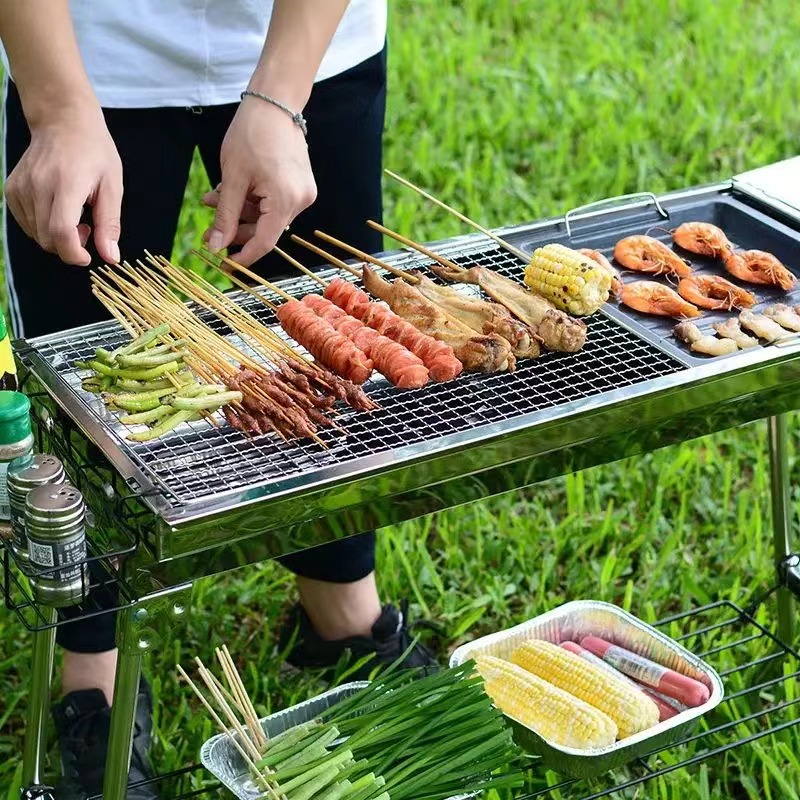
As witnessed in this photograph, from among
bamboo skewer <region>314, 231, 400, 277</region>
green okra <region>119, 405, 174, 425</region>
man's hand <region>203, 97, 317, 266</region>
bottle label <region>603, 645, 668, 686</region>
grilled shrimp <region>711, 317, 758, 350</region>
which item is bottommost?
bottle label <region>603, 645, 668, 686</region>

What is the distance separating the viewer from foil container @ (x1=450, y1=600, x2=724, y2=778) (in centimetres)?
270

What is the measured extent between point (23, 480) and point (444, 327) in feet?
2.93

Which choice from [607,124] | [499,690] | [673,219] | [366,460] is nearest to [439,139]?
[607,124]

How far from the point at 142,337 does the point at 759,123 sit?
5002mm

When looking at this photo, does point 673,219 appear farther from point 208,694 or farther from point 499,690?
point 208,694

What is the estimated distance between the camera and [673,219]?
3.17m

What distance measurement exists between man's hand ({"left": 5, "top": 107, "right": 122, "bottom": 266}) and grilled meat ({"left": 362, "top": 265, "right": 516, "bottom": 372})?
0.56m

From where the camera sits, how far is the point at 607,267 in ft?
9.32

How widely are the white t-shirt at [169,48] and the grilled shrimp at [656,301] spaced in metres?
1.00

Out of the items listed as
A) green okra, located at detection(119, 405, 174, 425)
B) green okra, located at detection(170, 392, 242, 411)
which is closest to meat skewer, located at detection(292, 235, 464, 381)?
Answer: green okra, located at detection(170, 392, 242, 411)

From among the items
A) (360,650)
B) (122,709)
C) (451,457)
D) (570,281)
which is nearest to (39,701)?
(122,709)

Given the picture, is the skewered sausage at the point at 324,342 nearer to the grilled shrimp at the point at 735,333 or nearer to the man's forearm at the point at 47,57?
the man's forearm at the point at 47,57

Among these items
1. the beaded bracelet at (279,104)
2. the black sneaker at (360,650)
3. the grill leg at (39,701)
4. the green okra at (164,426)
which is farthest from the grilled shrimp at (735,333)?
the grill leg at (39,701)

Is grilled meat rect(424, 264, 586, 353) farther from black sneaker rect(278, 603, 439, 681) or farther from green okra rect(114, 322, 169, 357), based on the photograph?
black sneaker rect(278, 603, 439, 681)
